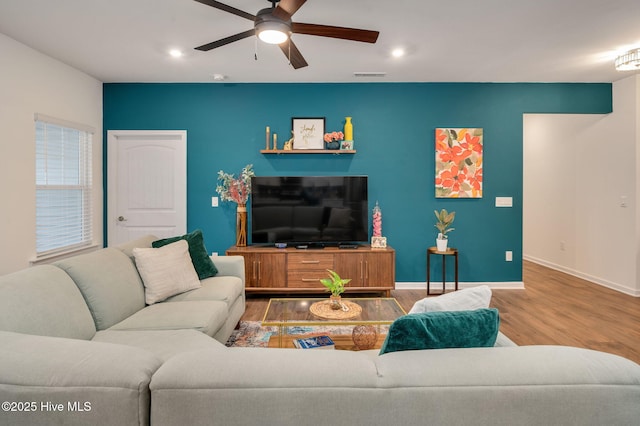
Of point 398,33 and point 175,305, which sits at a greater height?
point 398,33

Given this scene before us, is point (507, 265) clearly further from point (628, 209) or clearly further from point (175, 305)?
point (175, 305)

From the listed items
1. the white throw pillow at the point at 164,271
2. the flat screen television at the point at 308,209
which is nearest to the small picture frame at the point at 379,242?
the flat screen television at the point at 308,209

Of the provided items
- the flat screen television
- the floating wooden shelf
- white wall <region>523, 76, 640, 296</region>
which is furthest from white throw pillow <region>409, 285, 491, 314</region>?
white wall <region>523, 76, 640, 296</region>

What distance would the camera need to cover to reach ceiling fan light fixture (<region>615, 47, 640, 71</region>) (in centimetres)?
353

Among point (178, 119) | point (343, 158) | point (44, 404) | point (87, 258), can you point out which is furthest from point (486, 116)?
point (44, 404)

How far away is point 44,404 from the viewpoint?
905 mm

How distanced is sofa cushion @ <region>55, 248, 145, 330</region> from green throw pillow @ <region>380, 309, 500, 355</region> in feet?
5.88

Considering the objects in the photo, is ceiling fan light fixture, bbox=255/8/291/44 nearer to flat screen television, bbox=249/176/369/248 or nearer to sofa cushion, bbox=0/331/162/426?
sofa cushion, bbox=0/331/162/426

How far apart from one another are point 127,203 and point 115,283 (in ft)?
8.80

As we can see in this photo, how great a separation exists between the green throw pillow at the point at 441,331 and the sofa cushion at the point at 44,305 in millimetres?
1582

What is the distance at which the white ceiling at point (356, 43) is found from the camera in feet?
9.04

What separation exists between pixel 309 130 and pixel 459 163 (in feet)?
6.40

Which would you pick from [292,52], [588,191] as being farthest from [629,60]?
[292,52]

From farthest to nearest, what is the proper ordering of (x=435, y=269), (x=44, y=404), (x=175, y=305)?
(x=435, y=269)
(x=175, y=305)
(x=44, y=404)
